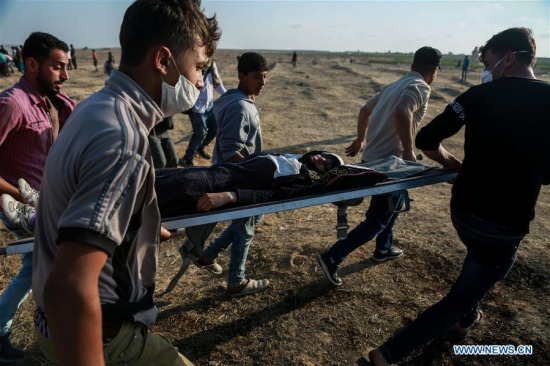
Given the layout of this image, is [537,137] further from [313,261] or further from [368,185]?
[313,261]

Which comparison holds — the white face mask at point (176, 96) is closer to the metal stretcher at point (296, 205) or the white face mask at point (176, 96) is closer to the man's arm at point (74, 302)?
the man's arm at point (74, 302)

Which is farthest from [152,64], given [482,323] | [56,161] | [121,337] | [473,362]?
[482,323]

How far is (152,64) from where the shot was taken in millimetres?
1250

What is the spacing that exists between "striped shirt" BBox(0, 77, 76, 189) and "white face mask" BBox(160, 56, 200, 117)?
1793 millimetres

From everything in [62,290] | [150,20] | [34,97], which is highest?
[150,20]

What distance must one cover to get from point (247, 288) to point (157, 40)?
8.99 ft

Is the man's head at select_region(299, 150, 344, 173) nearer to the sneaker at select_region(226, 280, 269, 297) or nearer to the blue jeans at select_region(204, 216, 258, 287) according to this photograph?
the blue jeans at select_region(204, 216, 258, 287)

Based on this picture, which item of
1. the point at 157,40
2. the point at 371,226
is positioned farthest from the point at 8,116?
the point at 371,226

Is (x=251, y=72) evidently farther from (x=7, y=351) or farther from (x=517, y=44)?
(x=7, y=351)

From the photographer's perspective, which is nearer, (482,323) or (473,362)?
(473,362)

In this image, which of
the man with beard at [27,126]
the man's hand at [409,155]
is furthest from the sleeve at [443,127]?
the man with beard at [27,126]

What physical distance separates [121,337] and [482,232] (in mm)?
2184

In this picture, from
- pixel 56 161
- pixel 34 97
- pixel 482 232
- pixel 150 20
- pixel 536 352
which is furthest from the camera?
pixel 536 352

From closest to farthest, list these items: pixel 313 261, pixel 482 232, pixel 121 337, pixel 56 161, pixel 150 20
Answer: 1. pixel 56 161
2. pixel 150 20
3. pixel 121 337
4. pixel 482 232
5. pixel 313 261
